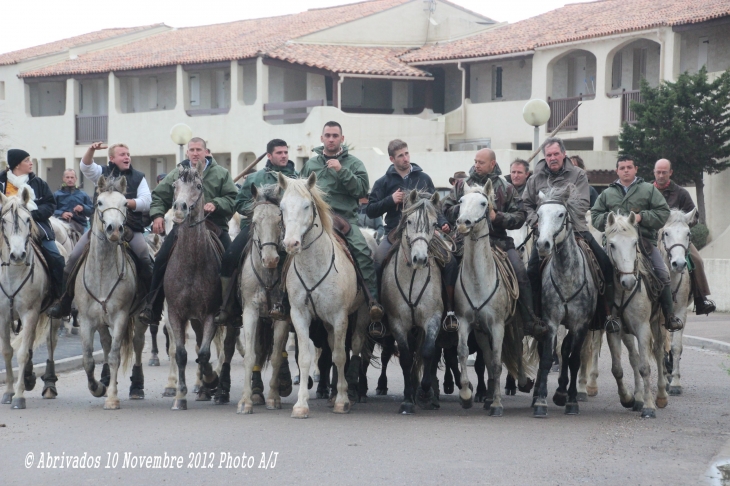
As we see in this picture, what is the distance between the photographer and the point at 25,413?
10.7 metres

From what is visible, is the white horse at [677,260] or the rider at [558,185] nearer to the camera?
the rider at [558,185]

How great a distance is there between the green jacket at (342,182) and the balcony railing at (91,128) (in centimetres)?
3757

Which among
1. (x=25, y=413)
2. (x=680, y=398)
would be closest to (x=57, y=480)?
(x=25, y=413)

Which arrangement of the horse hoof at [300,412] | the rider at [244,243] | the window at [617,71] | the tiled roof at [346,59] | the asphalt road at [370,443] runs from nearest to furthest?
the asphalt road at [370,443], the horse hoof at [300,412], the rider at [244,243], the window at [617,71], the tiled roof at [346,59]

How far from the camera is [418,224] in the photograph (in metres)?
10.4

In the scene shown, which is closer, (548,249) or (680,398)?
(548,249)

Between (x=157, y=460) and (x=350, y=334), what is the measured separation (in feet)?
12.7

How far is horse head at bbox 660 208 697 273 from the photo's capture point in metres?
12.6

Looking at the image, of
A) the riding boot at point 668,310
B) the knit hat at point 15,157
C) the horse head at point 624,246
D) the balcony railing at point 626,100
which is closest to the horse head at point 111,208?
the knit hat at point 15,157

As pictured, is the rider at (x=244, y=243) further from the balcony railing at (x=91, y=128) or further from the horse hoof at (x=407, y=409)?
the balcony railing at (x=91, y=128)

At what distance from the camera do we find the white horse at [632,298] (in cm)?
1084

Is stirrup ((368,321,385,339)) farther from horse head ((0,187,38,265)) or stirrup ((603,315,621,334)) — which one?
horse head ((0,187,38,265))

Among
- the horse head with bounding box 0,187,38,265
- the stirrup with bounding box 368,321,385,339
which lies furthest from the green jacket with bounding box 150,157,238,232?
the stirrup with bounding box 368,321,385,339

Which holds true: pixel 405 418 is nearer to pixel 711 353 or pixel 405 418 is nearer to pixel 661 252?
pixel 661 252
